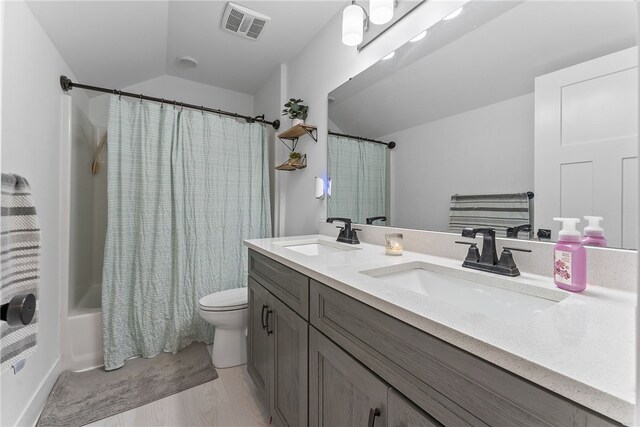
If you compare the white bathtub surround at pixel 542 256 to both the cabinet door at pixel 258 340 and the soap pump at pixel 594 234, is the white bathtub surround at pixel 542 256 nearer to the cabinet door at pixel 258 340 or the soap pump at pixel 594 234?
the soap pump at pixel 594 234

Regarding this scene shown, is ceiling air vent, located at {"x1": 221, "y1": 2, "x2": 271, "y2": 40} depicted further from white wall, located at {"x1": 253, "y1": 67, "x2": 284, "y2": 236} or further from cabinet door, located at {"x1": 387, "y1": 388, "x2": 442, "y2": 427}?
cabinet door, located at {"x1": 387, "y1": 388, "x2": 442, "y2": 427}

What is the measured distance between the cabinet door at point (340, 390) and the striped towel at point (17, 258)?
0.80 metres

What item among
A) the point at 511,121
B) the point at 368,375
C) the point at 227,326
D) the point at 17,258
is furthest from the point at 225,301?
the point at 511,121

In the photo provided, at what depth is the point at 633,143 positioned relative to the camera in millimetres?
664

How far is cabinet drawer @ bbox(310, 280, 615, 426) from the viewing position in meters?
0.40

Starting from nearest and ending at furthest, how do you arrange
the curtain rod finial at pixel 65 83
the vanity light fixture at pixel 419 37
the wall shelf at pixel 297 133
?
the vanity light fixture at pixel 419 37, the curtain rod finial at pixel 65 83, the wall shelf at pixel 297 133

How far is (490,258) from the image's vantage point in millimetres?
891

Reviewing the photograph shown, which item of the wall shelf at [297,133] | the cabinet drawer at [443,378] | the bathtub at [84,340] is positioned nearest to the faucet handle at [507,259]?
the cabinet drawer at [443,378]

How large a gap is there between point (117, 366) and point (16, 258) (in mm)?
1391

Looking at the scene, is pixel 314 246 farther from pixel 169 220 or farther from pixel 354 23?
pixel 354 23

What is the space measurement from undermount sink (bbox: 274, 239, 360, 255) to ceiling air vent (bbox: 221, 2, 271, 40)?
5.01ft

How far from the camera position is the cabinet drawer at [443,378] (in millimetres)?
395

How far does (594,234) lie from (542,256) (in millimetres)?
136

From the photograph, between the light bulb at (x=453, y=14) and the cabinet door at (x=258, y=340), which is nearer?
the light bulb at (x=453, y=14)
